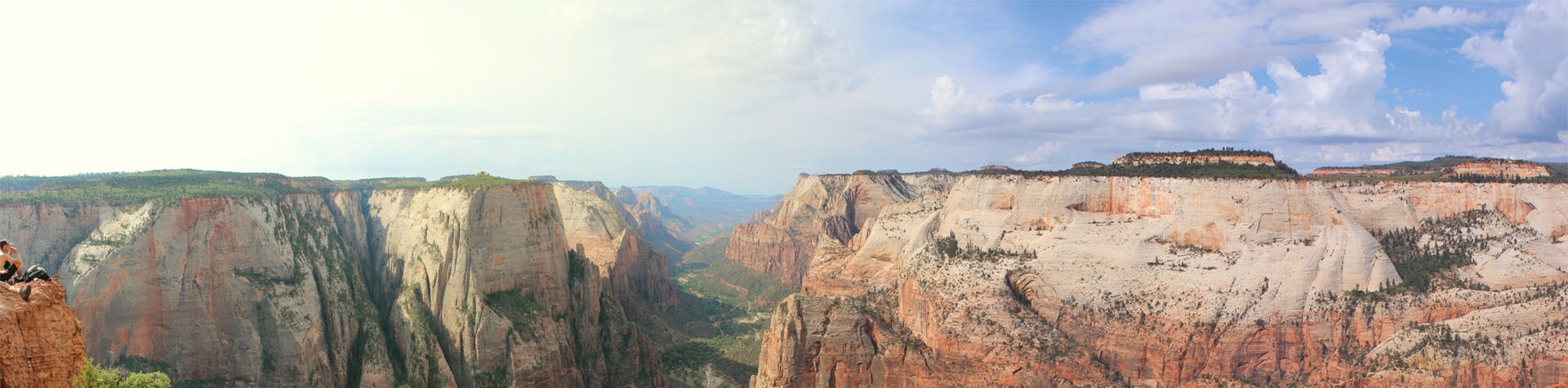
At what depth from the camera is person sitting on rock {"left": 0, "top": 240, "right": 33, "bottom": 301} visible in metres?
12.2

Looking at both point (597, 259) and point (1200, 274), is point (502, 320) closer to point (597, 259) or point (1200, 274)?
point (597, 259)

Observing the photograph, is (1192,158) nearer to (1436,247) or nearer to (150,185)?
(1436,247)

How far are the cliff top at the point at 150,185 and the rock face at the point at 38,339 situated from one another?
32.5m

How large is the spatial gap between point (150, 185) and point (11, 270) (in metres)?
44.0

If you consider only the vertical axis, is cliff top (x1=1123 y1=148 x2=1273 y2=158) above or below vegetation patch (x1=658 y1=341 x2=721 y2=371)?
above

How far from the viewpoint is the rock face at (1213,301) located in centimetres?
3425

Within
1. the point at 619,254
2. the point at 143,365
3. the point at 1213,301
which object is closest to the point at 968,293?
the point at 1213,301

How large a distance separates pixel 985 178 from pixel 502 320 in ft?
132

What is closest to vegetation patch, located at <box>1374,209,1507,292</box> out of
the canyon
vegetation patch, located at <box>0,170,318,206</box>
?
the canyon

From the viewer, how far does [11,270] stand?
498 inches

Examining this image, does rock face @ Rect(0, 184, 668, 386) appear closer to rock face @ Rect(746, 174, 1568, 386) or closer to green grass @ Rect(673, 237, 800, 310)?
rock face @ Rect(746, 174, 1568, 386)

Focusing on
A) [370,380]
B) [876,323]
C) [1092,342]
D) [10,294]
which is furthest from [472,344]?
[1092,342]

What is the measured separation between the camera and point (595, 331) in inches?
1988

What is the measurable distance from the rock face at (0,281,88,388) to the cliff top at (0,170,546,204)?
3248 cm
